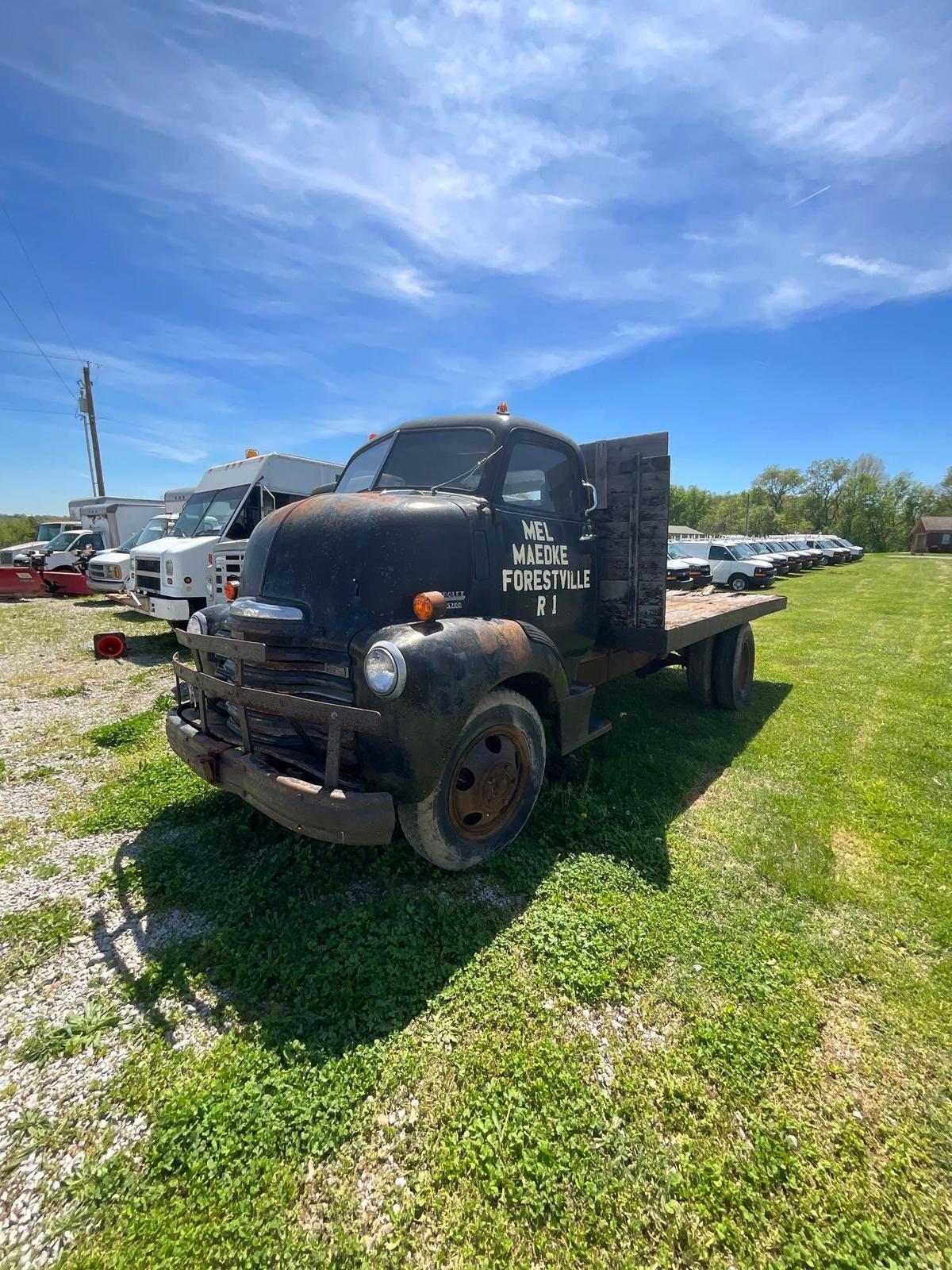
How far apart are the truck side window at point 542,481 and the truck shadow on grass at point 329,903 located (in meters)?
2.03

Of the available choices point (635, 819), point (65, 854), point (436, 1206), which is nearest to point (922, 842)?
point (635, 819)

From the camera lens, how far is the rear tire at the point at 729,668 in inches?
253

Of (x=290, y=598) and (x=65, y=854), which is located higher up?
(x=290, y=598)

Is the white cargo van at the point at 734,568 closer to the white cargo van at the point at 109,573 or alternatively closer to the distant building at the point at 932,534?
the white cargo van at the point at 109,573

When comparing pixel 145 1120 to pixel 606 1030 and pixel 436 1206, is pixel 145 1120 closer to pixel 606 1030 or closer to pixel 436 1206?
pixel 436 1206

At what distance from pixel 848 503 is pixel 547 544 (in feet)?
292

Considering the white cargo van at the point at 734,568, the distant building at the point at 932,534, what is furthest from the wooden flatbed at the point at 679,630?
the distant building at the point at 932,534

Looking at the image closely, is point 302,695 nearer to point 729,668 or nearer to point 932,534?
point 729,668

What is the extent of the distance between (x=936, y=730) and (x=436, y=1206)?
6.37 metres

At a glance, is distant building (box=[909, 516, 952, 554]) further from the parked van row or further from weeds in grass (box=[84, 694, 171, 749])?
weeds in grass (box=[84, 694, 171, 749])

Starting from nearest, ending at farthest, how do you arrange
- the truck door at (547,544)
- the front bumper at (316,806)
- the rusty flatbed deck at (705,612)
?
the front bumper at (316,806)
the truck door at (547,544)
the rusty flatbed deck at (705,612)

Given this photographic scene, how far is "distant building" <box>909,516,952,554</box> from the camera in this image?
234ft

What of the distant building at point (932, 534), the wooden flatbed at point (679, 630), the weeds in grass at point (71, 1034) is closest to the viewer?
the weeds in grass at point (71, 1034)

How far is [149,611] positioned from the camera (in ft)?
30.7
